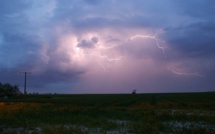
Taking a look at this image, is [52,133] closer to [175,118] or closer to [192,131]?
[192,131]

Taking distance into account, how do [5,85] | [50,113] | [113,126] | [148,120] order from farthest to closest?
[5,85] → [50,113] → [148,120] → [113,126]

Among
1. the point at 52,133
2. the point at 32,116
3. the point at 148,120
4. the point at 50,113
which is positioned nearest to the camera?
the point at 52,133

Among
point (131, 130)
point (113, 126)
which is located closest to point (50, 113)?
point (113, 126)

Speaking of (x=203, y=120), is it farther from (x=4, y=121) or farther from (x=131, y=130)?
(x=4, y=121)

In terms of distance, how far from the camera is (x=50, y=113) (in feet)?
68.1

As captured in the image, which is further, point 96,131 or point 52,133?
point 96,131

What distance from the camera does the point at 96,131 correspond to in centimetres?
1253

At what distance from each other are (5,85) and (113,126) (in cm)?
7451

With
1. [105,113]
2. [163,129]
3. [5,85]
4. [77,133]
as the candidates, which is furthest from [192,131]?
[5,85]

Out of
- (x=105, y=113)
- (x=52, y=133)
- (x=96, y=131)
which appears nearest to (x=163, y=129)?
(x=96, y=131)

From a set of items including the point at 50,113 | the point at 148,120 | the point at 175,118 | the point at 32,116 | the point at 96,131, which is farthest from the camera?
the point at 50,113

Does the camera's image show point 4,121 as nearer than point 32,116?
Yes

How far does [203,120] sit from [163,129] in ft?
17.1

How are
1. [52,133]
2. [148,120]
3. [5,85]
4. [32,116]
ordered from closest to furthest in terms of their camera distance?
1. [52,133]
2. [148,120]
3. [32,116]
4. [5,85]
